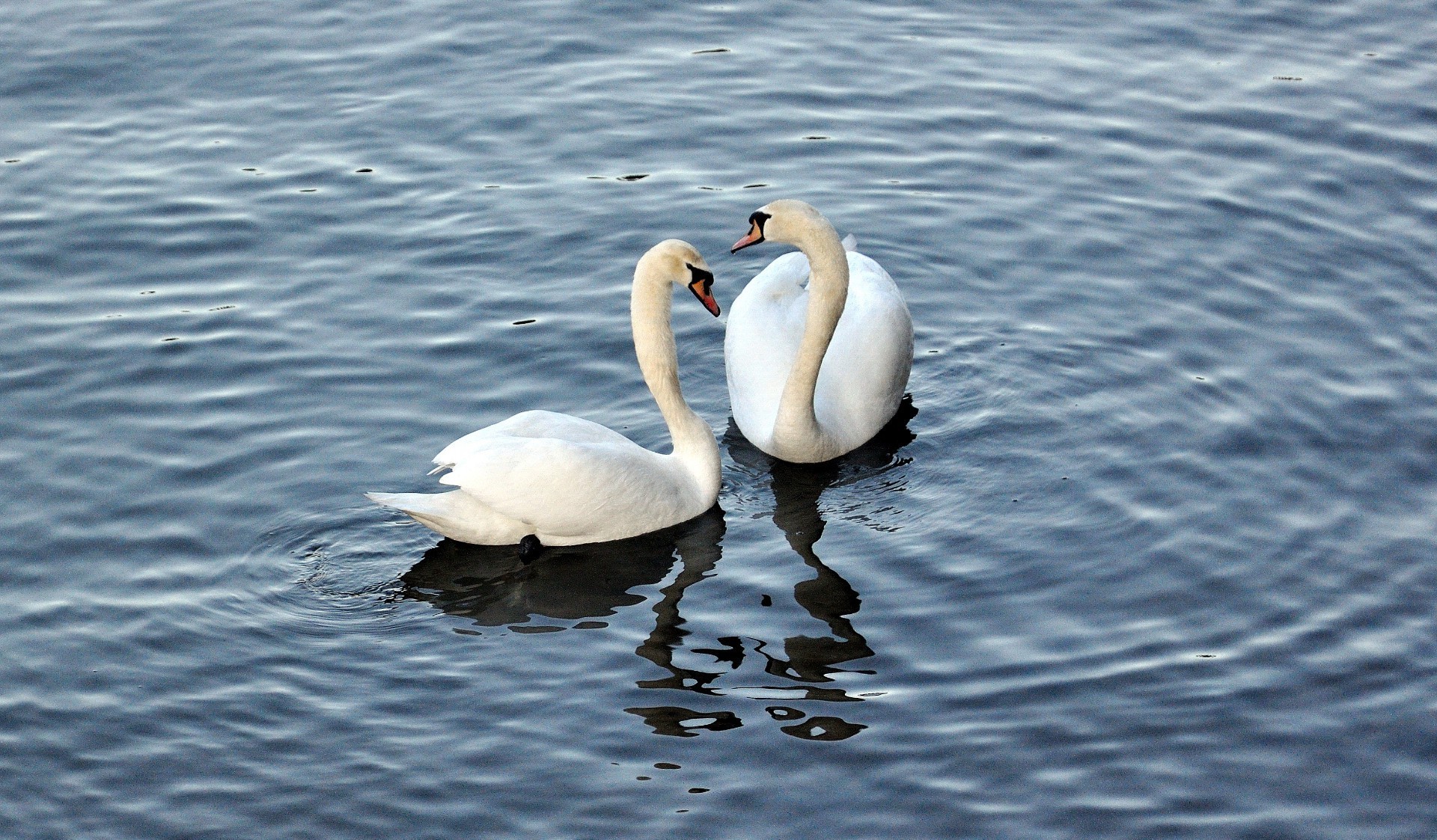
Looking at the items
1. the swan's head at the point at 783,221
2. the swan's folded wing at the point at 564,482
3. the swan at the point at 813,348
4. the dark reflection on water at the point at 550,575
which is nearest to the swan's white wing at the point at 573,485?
the swan's folded wing at the point at 564,482

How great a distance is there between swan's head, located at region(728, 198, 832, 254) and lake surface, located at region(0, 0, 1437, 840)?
133 cm

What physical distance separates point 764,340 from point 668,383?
1.02 m

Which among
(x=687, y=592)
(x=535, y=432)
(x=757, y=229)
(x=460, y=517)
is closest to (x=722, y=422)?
(x=757, y=229)

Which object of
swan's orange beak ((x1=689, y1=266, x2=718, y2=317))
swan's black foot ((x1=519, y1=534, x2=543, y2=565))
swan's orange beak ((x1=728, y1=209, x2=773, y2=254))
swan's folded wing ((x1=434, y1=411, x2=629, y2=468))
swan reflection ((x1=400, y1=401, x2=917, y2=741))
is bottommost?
swan reflection ((x1=400, y1=401, x2=917, y2=741))

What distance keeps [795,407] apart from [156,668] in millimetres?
3721

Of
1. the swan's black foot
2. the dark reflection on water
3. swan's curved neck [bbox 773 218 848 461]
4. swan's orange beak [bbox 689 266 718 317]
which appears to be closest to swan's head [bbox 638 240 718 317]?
swan's orange beak [bbox 689 266 718 317]

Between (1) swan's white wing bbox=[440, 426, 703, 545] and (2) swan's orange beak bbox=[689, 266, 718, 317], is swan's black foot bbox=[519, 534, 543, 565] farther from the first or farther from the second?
(2) swan's orange beak bbox=[689, 266, 718, 317]

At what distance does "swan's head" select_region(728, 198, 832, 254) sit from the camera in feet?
35.2

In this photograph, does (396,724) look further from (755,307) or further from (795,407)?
(755,307)

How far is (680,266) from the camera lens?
33.9 ft

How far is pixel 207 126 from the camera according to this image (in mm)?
15125

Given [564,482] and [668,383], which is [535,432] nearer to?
[564,482]

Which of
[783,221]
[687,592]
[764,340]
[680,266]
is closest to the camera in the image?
[687,592]

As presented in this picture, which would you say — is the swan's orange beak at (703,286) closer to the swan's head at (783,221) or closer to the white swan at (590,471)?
the white swan at (590,471)
